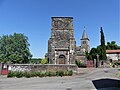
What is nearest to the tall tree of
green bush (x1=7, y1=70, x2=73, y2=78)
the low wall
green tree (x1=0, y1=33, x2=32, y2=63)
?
the low wall

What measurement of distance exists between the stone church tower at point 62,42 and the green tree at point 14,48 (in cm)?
2002

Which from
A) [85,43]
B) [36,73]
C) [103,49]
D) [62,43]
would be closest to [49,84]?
[36,73]

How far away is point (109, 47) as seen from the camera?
77938mm

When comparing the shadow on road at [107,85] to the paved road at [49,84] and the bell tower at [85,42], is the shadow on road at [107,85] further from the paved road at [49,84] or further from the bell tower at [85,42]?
the bell tower at [85,42]

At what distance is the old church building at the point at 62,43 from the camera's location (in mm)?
34969

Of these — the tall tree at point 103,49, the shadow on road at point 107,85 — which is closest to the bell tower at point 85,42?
the tall tree at point 103,49

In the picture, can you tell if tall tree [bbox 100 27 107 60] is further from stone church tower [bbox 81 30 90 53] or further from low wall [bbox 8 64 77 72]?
stone church tower [bbox 81 30 90 53]

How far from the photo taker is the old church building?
35.0 meters

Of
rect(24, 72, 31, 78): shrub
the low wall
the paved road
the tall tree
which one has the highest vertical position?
the tall tree

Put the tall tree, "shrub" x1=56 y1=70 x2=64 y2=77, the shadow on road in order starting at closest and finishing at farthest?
the shadow on road → "shrub" x1=56 y1=70 x2=64 y2=77 → the tall tree

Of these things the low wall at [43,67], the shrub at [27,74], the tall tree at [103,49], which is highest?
the tall tree at [103,49]

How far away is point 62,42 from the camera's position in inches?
1428

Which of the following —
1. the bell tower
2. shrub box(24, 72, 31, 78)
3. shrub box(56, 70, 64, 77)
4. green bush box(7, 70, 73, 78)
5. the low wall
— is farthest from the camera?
the bell tower

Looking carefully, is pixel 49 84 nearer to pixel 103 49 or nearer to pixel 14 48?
pixel 103 49
